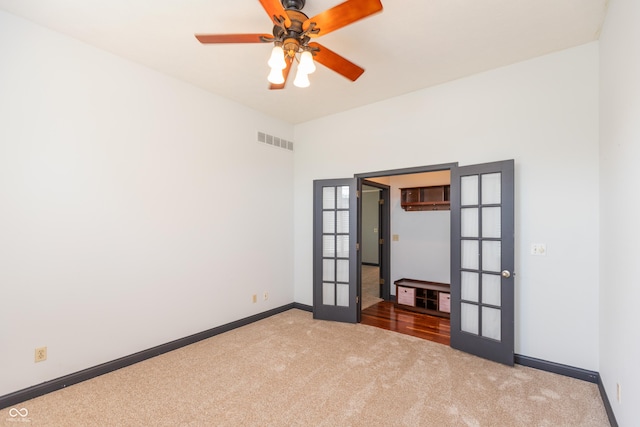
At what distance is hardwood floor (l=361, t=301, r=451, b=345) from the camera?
12.5ft

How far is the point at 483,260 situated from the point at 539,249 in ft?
1.70

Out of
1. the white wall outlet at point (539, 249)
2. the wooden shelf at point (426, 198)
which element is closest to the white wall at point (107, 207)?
the wooden shelf at point (426, 198)

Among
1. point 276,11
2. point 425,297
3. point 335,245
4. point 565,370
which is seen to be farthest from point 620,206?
point 425,297

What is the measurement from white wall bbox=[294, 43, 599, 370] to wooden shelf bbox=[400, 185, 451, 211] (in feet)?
5.58

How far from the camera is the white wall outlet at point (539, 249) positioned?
293 cm

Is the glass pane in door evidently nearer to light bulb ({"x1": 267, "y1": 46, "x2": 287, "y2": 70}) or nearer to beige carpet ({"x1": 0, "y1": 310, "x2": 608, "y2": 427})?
beige carpet ({"x1": 0, "y1": 310, "x2": 608, "y2": 427})

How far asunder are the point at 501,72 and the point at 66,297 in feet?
16.2

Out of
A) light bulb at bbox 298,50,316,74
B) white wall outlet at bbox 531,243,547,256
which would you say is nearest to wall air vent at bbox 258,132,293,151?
light bulb at bbox 298,50,316,74

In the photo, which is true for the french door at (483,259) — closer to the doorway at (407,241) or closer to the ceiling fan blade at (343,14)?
the doorway at (407,241)

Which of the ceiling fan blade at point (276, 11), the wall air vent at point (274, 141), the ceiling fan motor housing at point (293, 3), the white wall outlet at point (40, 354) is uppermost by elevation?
→ the ceiling fan motor housing at point (293, 3)

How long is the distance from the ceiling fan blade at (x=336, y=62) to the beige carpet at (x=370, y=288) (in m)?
3.84

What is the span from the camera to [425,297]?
4.88 meters

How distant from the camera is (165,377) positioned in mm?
2766

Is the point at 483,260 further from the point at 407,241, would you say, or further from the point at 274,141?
the point at 274,141
